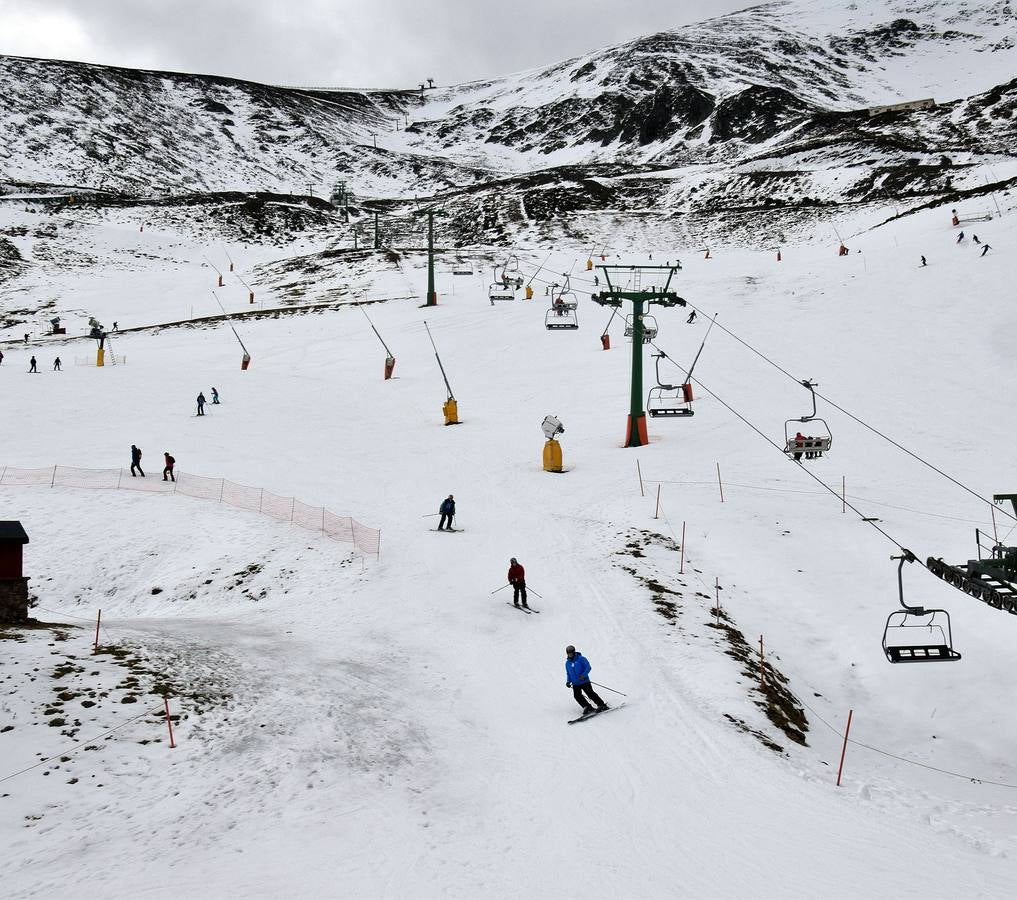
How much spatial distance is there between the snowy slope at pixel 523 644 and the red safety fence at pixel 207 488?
0.87 metres

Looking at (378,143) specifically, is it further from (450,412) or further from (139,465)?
(139,465)

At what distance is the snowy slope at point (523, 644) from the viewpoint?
8977 mm

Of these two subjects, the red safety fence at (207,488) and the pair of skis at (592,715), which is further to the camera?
the red safety fence at (207,488)

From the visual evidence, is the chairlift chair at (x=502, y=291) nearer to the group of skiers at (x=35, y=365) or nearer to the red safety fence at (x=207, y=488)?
the group of skiers at (x=35, y=365)

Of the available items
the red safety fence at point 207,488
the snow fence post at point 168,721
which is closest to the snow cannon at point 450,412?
the red safety fence at point 207,488

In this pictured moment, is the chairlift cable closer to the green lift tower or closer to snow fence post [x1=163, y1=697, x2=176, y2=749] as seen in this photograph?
the green lift tower

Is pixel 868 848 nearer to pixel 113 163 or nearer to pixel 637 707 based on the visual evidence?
pixel 637 707

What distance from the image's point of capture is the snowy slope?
8977mm

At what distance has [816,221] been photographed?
266ft

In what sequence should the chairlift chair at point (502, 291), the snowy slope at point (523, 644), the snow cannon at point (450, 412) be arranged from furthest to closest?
the chairlift chair at point (502, 291)
the snow cannon at point (450, 412)
the snowy slope at point (523, 644)

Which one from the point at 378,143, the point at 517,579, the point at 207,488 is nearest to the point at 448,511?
the point at 517,579

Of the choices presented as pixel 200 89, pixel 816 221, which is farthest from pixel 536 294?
pixel 200 89

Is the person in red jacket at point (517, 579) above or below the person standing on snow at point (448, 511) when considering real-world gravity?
below

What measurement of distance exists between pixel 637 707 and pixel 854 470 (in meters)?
19.2
